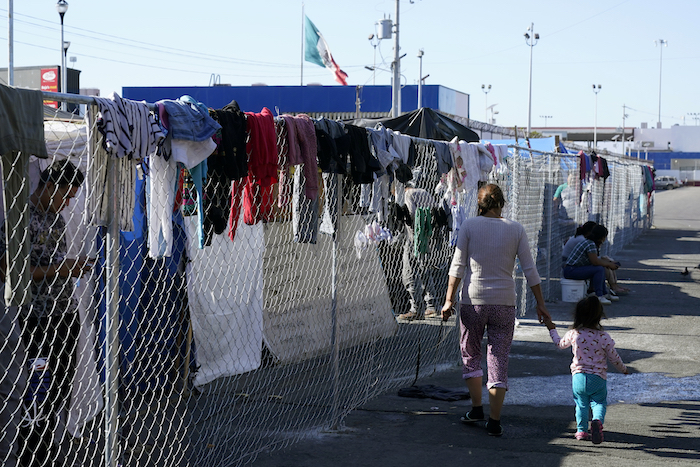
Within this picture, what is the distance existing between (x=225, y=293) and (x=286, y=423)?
171 cm

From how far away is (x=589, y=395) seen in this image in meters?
5.81

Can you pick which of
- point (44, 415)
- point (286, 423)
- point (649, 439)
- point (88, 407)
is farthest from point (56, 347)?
point (649, 439)

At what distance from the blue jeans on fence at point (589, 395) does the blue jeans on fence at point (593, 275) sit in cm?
648

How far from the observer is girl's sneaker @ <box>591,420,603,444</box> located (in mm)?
5664

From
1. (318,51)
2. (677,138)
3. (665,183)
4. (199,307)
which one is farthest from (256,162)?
(677,138)

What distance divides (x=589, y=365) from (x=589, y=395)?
222mm

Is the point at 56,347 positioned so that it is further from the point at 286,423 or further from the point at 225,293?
the point at 225,293

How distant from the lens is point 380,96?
36562mm

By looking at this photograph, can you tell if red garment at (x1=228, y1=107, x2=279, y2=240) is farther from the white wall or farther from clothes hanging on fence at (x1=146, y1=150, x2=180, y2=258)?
the white wall

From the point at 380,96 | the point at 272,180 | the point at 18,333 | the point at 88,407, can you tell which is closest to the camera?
the point at 18,333

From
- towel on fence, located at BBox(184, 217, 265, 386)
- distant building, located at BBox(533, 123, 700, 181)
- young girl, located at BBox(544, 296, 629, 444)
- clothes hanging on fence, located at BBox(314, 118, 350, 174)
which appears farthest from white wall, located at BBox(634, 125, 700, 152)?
clothes hanging on fence, located at BBox(314, 118, 350, 174)

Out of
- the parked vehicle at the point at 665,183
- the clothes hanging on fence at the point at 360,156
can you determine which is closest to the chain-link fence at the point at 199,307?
the clothes hanging on fence at the point at 360,156

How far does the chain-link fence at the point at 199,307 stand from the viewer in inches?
161

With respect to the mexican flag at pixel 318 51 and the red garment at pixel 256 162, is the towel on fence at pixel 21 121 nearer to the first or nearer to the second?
the red garment at pixel 256 162
